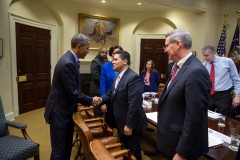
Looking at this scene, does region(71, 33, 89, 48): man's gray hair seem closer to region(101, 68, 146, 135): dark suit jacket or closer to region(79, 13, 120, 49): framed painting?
region(101, 68, 146, 135): dark suit jacket

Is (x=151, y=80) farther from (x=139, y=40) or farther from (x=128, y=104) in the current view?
(x=139, y=40)

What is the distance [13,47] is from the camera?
147 inches

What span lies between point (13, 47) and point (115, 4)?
9.73 feet

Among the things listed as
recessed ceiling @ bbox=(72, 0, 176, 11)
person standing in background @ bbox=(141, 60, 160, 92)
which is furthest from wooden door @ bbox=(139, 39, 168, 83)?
person standing in background @ bbox=(141, 60, 160, 92)

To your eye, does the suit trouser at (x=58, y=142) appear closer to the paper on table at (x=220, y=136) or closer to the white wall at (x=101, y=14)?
the paper on table at (x=220, y=136)

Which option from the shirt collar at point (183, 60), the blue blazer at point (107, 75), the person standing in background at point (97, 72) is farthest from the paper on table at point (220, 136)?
the person standing in background at point (97, 72)

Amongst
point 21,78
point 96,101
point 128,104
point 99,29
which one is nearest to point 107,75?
point 96,101

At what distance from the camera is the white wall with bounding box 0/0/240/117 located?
347 centimetres

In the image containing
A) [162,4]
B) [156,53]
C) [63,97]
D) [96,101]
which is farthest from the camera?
[156,53]

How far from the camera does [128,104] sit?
1.82m

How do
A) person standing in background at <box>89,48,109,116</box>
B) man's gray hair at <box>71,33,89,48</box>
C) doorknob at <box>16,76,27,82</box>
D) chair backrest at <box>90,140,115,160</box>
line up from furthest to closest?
doorknob at <box>16,76,27,82</box> < person standing in background at <box>89,48,109,116</box> < man's gray hair at <box>71,33,89,48</box> < chair backrest at <box>90,140,115,160</box>

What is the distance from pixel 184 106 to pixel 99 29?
181 inches

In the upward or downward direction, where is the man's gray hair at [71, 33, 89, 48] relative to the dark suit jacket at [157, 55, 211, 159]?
upward

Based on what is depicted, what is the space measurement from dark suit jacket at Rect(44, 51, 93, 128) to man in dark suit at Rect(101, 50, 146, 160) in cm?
43
